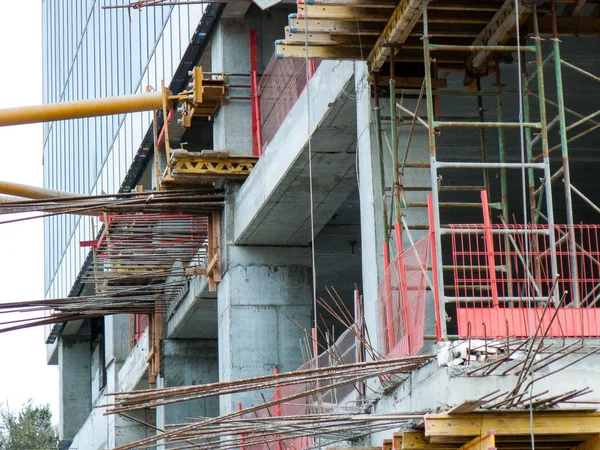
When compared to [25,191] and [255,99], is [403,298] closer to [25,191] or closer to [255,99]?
[255,99]

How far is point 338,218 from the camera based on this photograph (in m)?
29.8

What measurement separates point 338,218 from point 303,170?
285 inches

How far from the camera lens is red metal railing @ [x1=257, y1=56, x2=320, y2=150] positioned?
22812 mm

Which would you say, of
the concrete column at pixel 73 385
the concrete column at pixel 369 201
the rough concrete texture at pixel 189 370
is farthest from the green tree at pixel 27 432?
the concrete column at pixel 369 201

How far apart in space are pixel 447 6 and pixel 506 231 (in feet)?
10.8

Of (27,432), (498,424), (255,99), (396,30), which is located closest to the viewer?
(498,424)

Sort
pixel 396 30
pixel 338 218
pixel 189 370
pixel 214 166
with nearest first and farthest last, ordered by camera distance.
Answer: pixel 396 30, pixel 214 166, pixel 338 218, pixel 189 370

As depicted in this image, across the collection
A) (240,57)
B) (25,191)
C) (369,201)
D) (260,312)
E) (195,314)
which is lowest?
(260,312)

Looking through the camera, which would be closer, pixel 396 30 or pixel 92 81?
pixel 396 30

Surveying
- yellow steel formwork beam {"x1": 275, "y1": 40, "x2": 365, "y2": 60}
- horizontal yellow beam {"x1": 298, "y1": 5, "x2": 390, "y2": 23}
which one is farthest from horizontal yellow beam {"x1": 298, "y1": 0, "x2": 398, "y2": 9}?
yellow steel formwork beam {"x1": 275, "y1": 40, "x2": 365, "y2": 60}

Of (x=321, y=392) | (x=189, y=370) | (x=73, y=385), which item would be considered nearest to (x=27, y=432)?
(x=73, y=385)

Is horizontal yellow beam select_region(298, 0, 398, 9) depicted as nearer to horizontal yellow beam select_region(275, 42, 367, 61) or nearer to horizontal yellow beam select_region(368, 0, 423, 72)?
horizontal yellow beam select_region(368, 0, 423, 72)

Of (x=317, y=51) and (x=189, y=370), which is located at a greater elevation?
(x=317, y=51)

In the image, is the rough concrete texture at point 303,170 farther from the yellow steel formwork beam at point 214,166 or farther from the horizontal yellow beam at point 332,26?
the horizontal yellow beam at point 332,26
